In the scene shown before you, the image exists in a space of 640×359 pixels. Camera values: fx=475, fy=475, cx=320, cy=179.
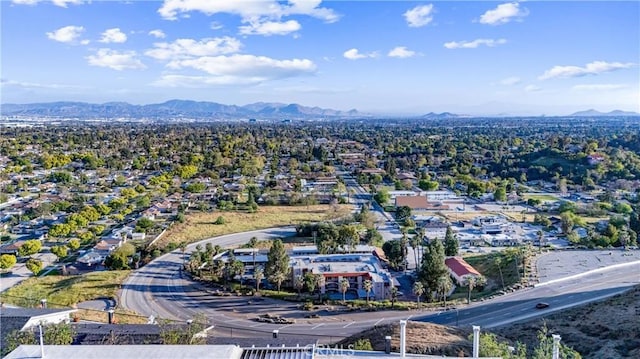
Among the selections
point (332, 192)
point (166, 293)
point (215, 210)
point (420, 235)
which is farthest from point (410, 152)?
point (166, 293)

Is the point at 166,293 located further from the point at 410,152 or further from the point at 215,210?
the point at 410,152

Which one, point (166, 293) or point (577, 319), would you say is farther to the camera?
point (166, 293)

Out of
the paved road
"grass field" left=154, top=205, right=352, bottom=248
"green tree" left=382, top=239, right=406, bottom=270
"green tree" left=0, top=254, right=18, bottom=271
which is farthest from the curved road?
"grass field" left=154, top=205, right=352, bottom=248

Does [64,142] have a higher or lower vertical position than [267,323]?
higher

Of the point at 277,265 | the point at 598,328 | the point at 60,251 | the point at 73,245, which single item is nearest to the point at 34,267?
the point at 60,251

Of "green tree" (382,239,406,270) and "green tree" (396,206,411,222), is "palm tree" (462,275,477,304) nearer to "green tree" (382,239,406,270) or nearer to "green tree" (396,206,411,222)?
"green tree" (382,239,406,270)

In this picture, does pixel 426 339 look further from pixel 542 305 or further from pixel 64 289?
pixel 64 289

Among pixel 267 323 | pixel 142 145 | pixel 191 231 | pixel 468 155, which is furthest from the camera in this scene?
pixel 142 145
